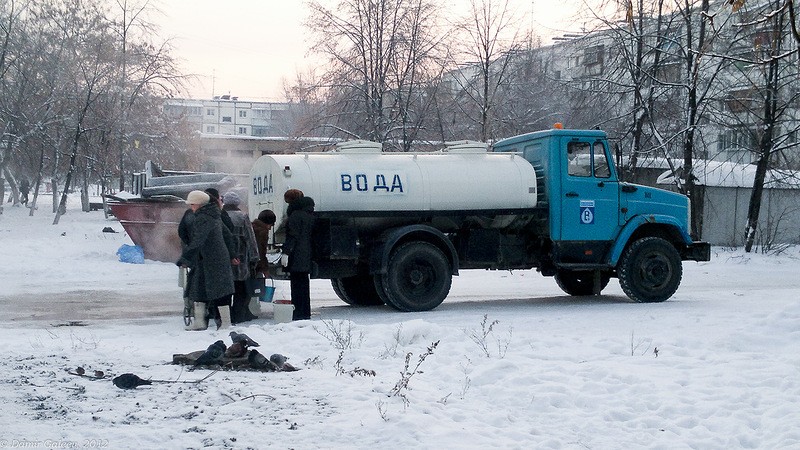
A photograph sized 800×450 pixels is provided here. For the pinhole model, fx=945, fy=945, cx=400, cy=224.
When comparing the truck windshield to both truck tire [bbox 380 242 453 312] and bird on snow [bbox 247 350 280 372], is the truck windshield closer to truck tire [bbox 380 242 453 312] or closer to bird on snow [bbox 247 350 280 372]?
truck tire [bbox 380 242 453 312]

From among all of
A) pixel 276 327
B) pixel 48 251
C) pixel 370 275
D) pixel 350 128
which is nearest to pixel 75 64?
pixel 350 128

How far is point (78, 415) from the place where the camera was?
20.6 feet

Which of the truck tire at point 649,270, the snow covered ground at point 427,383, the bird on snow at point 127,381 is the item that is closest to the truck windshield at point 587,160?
the truck tire at point 649,270

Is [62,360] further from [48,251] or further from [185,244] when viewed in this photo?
[48,251]

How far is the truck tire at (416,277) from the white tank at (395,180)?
25.0 inches

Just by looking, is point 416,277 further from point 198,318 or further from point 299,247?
point 198,318

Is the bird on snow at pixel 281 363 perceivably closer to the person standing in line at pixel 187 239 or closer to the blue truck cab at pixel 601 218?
the person standing in line at pixel 187 239

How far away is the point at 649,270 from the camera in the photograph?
1495 cm

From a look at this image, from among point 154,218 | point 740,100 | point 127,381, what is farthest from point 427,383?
point 740,100

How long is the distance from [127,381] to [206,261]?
4122mm

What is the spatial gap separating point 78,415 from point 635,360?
5031 millimetres

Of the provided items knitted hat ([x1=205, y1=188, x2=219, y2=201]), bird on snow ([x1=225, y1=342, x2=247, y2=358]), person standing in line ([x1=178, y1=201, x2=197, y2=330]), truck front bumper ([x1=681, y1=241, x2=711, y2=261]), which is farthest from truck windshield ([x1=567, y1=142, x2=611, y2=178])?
bird on snow ([x1=225, y1=342, x2=247, y2=358])

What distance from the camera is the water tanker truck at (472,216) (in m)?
13.4

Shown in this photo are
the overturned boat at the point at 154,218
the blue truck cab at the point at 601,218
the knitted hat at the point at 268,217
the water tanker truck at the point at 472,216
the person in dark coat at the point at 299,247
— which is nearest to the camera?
the person in dark coat at the point at 299,247
